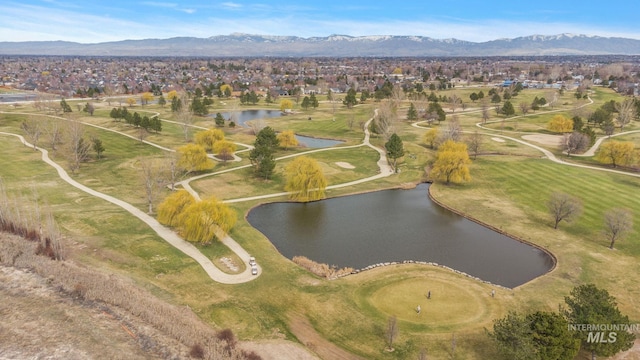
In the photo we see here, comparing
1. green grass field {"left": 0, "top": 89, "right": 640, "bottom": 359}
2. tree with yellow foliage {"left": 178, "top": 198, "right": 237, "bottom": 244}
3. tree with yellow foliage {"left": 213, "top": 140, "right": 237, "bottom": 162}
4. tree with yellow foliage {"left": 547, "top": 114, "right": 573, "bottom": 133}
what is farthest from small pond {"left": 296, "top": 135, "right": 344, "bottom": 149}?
tree with yellow foliage {"left": 547, "top": 114, "right": 573, "bottom": 133}

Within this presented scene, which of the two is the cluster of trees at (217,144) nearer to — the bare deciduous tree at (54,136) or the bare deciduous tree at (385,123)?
the bare deciduous tree at (54,136)

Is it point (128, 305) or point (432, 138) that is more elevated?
point (432, 138)

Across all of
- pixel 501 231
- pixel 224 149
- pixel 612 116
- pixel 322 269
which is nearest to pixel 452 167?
pixel 501 231

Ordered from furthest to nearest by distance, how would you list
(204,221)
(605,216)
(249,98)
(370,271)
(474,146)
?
(249,98)
(474,146)
(605,216)
(204,221)
(370,271)

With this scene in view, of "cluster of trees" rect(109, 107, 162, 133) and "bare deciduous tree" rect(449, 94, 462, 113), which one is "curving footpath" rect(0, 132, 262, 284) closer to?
"cluster of trees" rect(109, 107, 162, 133)

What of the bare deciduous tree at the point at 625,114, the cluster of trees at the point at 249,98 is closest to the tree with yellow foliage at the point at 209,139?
the cluster of trees at the point at 249,98

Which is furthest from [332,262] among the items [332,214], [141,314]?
[141,314]

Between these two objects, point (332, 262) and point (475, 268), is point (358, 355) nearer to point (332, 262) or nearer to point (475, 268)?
point (332, 262)

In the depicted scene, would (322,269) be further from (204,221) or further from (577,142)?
(577,142)
